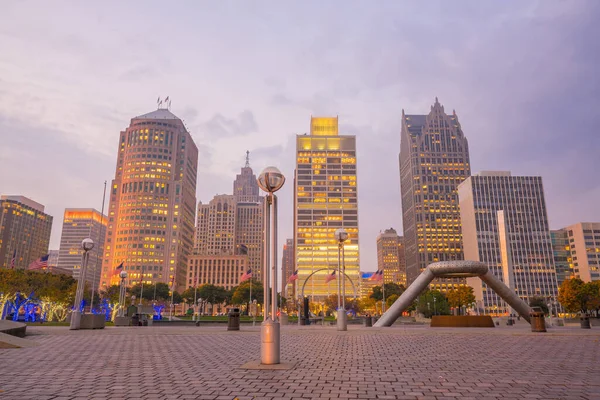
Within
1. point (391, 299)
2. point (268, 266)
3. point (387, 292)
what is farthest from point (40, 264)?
point (387, 292)

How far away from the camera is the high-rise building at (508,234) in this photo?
174875mm

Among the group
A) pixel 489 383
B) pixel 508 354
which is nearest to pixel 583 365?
pixel 508 354

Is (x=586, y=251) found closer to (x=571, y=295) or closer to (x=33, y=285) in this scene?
(x=571, y=295)

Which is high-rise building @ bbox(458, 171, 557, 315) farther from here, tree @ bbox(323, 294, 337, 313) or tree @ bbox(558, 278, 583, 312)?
tree @ bbox(558, 278, 583, 312)

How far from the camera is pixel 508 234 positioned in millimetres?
181375

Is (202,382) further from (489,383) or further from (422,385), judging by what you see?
(489,383)

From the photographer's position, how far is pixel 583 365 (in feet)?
36.3

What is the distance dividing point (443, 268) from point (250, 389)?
129ft

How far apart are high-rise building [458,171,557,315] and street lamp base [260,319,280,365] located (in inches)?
7100

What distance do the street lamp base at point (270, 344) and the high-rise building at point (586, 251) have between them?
221m

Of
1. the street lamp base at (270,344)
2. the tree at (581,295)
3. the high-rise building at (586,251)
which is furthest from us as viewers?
the high-rise building at (586,251)

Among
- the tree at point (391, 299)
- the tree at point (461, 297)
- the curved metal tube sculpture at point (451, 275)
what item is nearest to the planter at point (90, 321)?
the curved metal tube sculpture at point (451, 275)

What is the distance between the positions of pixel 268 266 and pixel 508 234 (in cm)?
19391

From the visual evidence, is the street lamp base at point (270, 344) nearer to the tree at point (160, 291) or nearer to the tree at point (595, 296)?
the tree at point (595, 296)
